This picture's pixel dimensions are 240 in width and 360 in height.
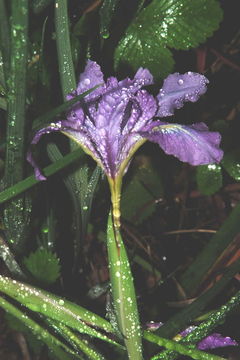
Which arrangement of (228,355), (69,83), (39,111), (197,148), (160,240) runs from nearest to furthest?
(197,148) < (69,83) < (39,111) < (228,355) < (160,240)

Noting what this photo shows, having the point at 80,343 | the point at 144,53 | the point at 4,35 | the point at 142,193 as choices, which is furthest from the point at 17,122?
the point at 142,193

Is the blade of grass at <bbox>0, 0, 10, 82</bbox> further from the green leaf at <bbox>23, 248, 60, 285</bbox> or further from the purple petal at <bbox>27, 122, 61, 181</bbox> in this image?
the green leaf at <bbox>23, 248, 60, 285</bbox>

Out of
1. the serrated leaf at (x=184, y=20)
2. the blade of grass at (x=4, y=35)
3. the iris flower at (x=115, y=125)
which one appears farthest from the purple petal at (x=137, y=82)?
the serrated leaf at (x=184, y=20)

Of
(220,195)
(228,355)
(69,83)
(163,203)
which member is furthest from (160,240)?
(69,83)

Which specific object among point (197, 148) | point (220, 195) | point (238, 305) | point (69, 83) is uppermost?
point (69, 83)

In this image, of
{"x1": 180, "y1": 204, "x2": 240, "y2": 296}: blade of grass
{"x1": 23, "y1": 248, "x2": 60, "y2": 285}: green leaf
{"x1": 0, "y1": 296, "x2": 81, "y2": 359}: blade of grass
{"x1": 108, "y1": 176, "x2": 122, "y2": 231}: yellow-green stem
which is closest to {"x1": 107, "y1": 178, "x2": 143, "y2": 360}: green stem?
{"x1": 108, "y1": 176, "x2": 122, "y2": 231}: yellow-green stem

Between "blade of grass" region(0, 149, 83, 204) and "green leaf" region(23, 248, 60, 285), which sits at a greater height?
"blade of grass" region(0, 149, 83, 204)

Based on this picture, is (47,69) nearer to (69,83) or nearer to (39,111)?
(39,111)

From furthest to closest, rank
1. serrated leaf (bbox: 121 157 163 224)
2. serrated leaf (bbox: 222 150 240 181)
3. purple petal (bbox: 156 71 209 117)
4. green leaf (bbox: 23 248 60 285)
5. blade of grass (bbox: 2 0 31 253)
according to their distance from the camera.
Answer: serrated leaf (bbox: 121 157 163 224)
serrated leaf (bbox: 222 150 240 181)
green leaf (bbox: 23 248 60 285)
purple petal (bbox: 156 71 209 117)
blade of grass (bbox: 2 0 31 253)
